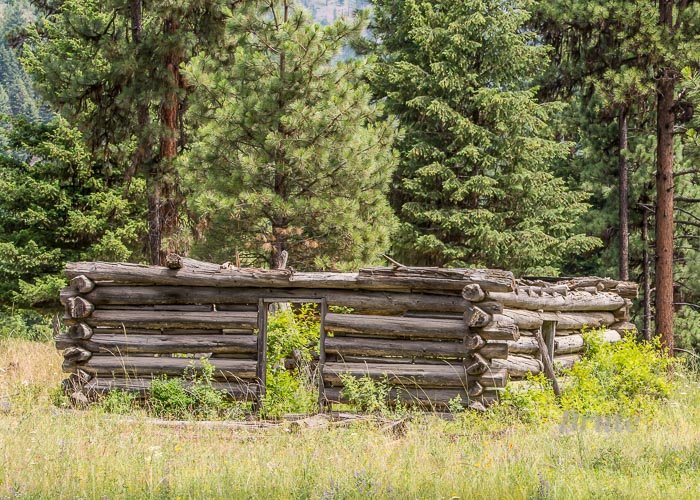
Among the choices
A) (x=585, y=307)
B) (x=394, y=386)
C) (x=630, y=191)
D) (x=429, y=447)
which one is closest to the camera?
(x=429, y=447)

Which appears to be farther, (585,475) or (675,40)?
(675,40)

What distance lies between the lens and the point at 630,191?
24.1m

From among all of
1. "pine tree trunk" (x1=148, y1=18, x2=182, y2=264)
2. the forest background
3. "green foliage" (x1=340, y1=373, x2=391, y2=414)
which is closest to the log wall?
"green foliage" (x1=340, y1=373, x2=391, y2=414)

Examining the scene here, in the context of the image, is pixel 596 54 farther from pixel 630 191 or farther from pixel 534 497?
pixel 534 497

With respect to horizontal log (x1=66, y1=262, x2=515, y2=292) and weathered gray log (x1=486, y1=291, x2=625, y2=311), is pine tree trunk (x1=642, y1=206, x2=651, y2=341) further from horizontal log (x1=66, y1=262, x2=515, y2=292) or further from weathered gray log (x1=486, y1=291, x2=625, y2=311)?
horizontal log (x1=66, y1=262, x2=515, y2=292)

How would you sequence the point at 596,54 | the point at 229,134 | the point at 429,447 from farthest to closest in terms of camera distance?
the point at 596,54 → the point at 229,134 → the point at 429,447

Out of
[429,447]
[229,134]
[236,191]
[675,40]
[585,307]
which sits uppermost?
[675,40]

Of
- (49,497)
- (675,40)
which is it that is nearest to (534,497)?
(49,497)

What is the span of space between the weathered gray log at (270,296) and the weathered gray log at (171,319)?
0.17 meters

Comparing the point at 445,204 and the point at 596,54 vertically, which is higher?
the point at 596,54

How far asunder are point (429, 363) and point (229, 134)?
23.7ft

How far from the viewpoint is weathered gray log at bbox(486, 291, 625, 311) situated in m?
11.5

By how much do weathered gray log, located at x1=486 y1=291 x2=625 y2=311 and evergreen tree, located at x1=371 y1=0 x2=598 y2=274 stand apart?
18.9 ft

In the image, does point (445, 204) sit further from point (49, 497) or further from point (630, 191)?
point (49, 497)
